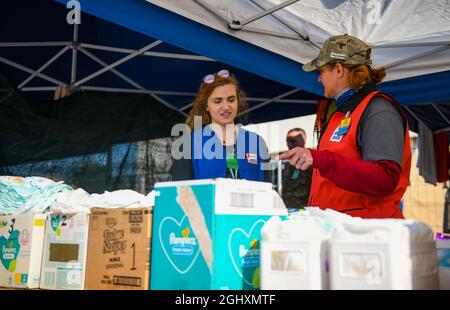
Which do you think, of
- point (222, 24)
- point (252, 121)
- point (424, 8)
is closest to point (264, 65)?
point (222, 24)

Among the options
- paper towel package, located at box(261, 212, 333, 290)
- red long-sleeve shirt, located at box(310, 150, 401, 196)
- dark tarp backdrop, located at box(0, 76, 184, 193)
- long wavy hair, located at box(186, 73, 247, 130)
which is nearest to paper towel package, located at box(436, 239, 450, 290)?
red long-sleeve shirt, located at box(310, 150, 401, 196)

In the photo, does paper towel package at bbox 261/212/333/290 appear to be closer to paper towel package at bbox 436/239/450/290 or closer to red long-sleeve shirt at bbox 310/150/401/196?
red long-sleeve shirt at bbox 310/150/401/196

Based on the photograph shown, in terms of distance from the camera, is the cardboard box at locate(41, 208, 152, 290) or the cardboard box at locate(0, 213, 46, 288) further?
the cardboard box at locate(0, 213, 46, 288)

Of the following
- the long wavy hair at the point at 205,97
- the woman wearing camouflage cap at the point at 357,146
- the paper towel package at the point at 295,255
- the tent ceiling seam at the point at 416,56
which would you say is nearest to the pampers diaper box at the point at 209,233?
the paper towel package at the point at 295,255

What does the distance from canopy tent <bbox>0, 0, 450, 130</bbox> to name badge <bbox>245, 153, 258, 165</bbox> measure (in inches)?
36.1

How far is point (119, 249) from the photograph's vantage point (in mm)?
1215

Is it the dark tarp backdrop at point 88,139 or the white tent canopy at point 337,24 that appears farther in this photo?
the dark tarp backdrop at point 88,139

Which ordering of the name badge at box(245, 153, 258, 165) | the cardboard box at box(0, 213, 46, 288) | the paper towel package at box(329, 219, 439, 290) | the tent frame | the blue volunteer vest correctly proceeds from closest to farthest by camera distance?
the paper towel package at box(329, 219, 439, 290) < the cardboard box at box(0, 213, 46, 288) < the blue volunteer vest < the name badge at box(245, 153, 258, 165) < the tent frame

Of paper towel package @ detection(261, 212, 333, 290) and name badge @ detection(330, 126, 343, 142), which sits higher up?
name badge @ detection(330, 126, 343, 142)

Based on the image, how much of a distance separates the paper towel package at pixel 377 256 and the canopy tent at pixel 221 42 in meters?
1.69

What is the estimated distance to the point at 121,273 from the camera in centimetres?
119

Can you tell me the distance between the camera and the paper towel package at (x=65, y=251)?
52.0 inches

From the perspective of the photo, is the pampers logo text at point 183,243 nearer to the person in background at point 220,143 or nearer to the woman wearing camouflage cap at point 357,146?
the woman wearing camouflage cap at point 357,146

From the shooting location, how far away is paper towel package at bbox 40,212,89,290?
4.33 feet
